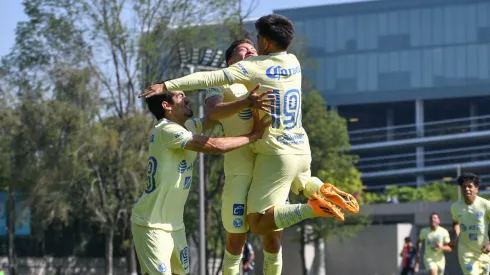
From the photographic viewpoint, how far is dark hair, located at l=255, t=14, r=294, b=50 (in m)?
8.85

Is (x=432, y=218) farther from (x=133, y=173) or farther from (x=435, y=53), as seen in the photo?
(x=435, y=53)

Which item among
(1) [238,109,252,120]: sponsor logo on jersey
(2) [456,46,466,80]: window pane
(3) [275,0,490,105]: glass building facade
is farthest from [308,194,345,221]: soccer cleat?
(2) [456,46,466,80]: window pane

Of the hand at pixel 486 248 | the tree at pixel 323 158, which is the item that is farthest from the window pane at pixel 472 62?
the hand at pixel 486 248

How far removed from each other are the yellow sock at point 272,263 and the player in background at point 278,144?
0.38 metres

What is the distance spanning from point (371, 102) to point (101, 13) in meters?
42.6

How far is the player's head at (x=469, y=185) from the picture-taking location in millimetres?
14531

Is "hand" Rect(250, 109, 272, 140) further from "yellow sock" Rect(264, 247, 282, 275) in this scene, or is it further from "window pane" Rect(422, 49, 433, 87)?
"window pane" Rect(422, 49, 433, 87)

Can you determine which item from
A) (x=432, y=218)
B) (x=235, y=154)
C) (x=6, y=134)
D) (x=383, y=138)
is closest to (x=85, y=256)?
(x=6, y=134)

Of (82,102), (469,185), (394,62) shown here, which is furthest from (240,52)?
(394,62)

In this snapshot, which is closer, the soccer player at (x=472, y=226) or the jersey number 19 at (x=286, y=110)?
the jersey number 19 at (x=286, y=110)

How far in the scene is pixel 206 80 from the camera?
8.52m

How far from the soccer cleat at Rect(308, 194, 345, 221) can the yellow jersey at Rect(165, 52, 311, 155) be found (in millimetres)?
515

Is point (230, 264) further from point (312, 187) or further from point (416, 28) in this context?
point (416, 28)

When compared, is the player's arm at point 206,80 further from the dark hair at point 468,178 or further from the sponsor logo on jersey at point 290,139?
the dark hair at point 468,178
